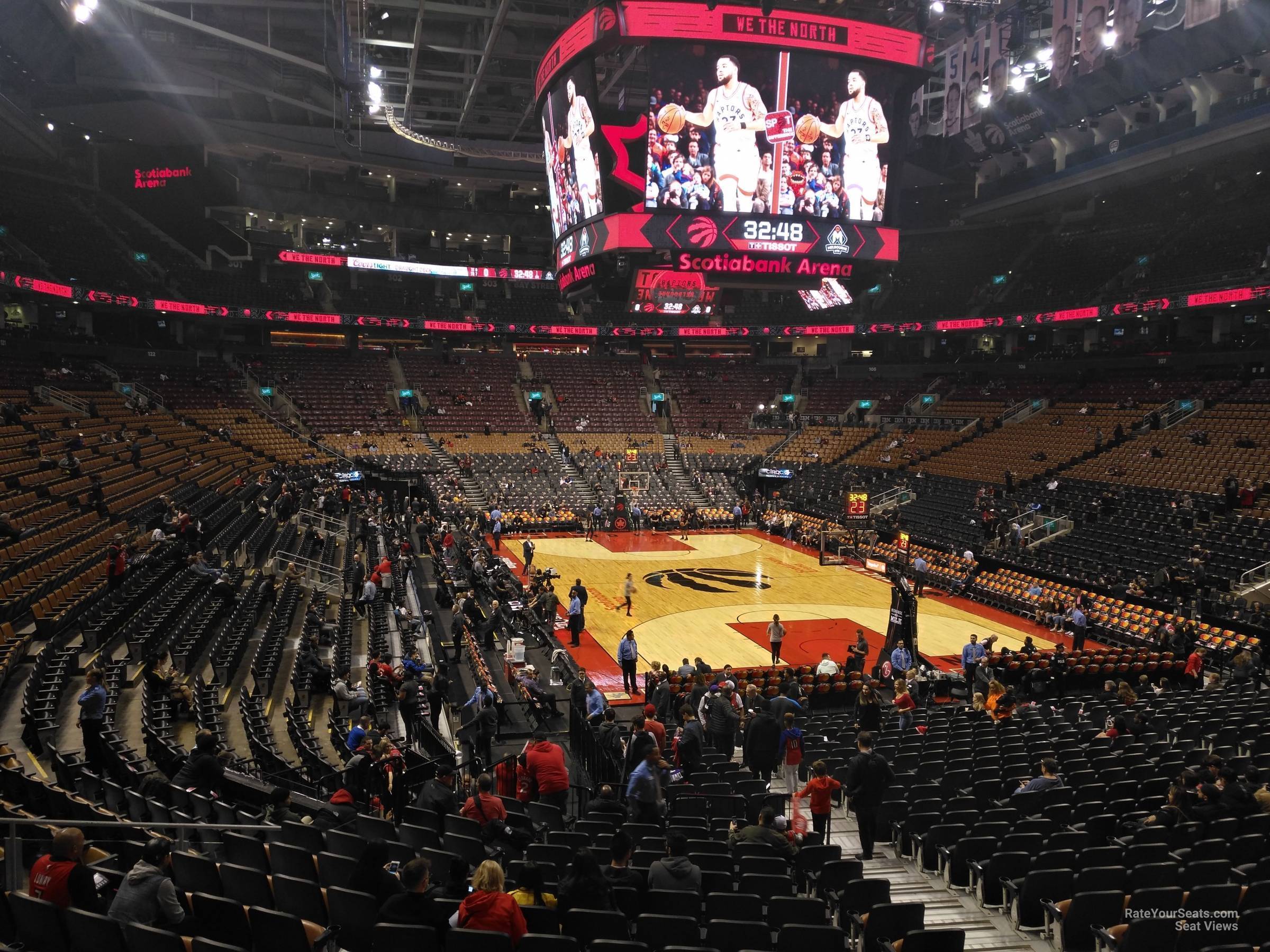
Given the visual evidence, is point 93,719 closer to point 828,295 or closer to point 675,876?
point 675,876

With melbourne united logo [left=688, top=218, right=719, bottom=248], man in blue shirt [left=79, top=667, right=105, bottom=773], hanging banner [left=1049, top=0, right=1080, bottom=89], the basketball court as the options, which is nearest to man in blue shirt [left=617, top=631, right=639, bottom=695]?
the basketball court

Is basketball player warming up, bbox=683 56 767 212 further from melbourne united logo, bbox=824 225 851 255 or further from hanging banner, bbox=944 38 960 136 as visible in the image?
hanging banner, bbox=944 38 960 136

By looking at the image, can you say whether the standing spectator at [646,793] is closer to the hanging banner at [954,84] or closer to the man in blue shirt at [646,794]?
the man in blue shirt at [646,794]

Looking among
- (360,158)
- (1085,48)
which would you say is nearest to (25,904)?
(1085,48)

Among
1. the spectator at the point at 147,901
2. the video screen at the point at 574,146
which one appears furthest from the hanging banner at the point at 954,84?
the spectator at the point at 147,901

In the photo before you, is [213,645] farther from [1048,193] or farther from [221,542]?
[1048,193]

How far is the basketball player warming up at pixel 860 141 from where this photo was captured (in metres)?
21.4

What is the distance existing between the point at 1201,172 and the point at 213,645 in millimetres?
46635

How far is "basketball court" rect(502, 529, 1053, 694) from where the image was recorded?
2019 cm

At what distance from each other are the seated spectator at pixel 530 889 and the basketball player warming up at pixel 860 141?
1998 centimetres

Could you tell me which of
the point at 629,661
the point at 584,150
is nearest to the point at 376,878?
the point at 629,661

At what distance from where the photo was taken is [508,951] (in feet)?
14.8

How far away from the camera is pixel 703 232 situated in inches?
831

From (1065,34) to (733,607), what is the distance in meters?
22.2
